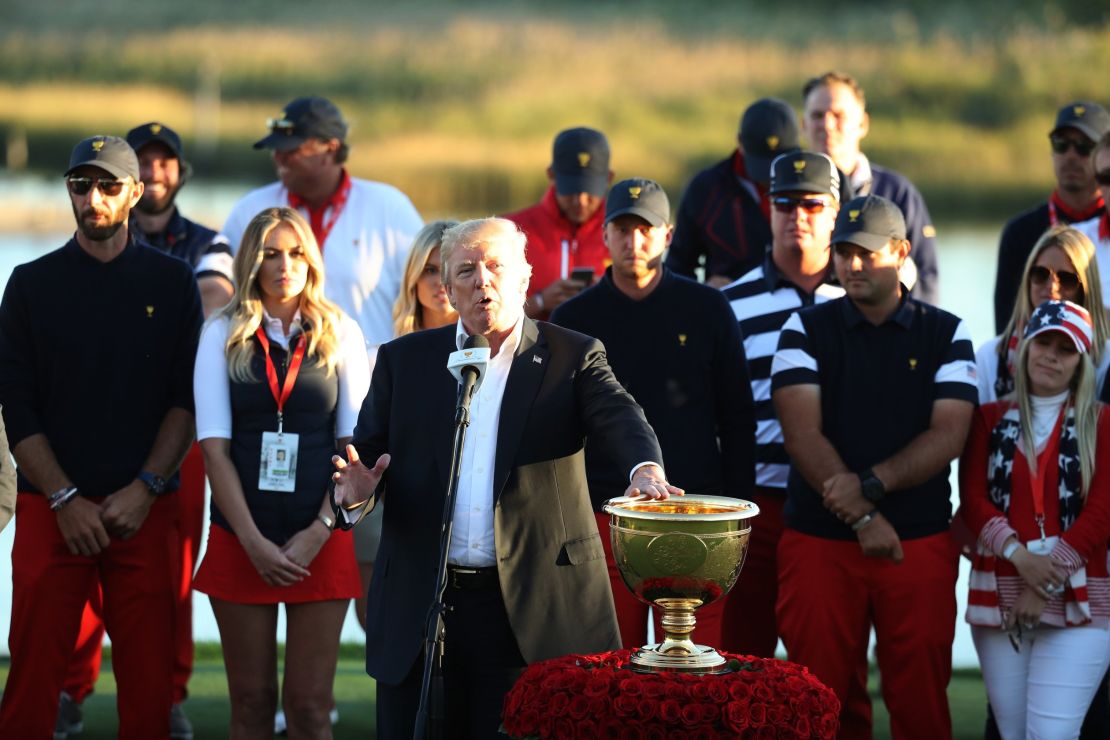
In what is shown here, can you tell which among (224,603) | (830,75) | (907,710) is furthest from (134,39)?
(907,710)

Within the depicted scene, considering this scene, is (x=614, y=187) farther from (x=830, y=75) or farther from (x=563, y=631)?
(x=563, y=631)

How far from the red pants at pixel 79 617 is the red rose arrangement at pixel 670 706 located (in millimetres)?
2138

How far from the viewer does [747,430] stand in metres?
5.04

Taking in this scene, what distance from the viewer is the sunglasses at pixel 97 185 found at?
5.16 m

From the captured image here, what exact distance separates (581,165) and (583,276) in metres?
0.47

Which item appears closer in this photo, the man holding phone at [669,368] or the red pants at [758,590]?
the man holding phone at [669,368]

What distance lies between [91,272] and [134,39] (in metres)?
6.40

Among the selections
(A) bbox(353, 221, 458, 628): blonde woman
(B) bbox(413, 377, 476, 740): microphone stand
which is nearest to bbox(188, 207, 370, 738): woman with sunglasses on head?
(A) bbox(353, 221, 458, 628): blonde woman

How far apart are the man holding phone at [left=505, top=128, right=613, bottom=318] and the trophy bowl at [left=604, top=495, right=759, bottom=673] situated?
257 cm

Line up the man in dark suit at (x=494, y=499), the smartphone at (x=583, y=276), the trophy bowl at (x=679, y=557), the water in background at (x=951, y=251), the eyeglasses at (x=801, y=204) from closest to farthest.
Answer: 1. the trophy bowl at (x=679, y=557)
2. the man in dark suit at (x=494, y=499)
3. the eyeglasses at (x=801, y=204)
4. the smartphone at (x=583, y=276)
5. the water in background at (x=951, y=251)

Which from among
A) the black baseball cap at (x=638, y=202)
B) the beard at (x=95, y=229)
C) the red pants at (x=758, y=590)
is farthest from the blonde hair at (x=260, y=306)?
the red pants at (x=758, y=590)

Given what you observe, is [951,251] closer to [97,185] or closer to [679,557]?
[97,185]

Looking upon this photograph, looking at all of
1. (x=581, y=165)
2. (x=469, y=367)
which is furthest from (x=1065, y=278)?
(x=469, y=367)

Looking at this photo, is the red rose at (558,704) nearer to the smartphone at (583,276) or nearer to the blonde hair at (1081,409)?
the blonde hair at (1081,409)
